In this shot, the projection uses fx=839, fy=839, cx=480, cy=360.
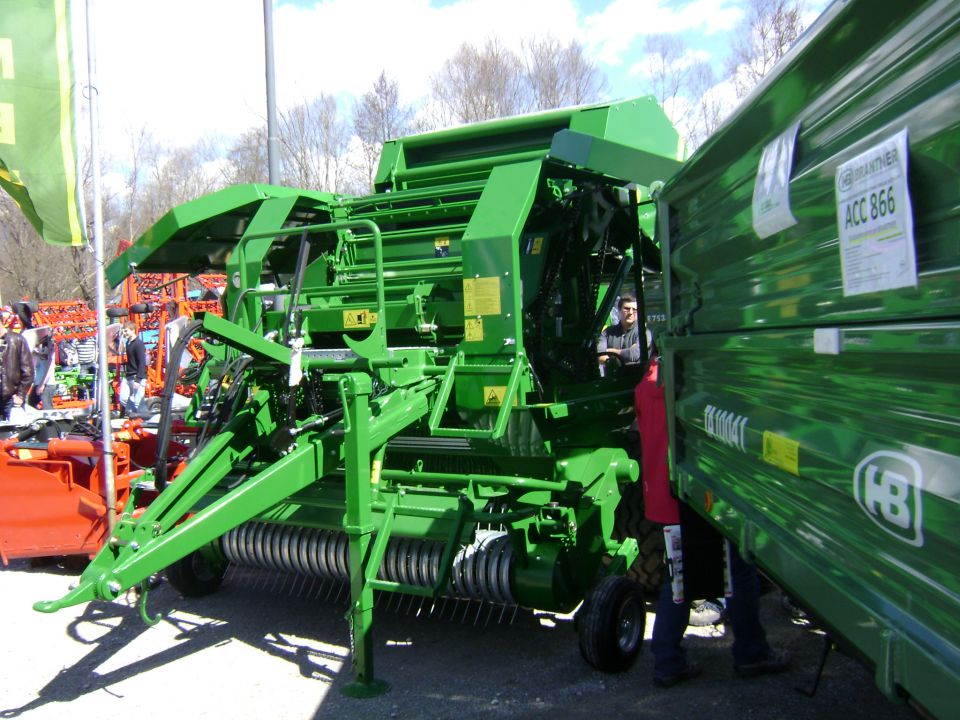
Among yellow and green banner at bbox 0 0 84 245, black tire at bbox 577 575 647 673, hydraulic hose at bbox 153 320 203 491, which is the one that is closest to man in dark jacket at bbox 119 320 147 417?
yellow and green banner at bbox 0 0 84 245

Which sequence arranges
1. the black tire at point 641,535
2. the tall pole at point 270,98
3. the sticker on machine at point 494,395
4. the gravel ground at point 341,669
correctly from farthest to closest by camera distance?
the tall pole at point 270,98 → the black tire at point 641,535 → the sticker on machine at point 494,395 → the gravel ground at point 341,669

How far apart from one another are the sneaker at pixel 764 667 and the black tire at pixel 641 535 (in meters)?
0.92

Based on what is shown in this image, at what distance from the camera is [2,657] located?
4418 millimetres

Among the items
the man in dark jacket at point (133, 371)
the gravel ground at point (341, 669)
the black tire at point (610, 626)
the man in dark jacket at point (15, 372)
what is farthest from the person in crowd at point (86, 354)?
the black tire at point (610, 626)

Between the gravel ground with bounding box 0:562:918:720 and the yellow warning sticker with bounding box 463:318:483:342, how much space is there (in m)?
1.42

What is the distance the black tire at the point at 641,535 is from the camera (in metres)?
4.74

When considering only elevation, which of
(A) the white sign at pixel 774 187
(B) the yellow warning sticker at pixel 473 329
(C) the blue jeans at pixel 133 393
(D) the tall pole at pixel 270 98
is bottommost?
(C) the blue jeans at pixel 133 393

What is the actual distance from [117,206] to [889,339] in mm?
33976

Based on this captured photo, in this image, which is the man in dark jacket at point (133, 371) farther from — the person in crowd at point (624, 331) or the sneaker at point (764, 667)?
the sneaker at point (764, 667)

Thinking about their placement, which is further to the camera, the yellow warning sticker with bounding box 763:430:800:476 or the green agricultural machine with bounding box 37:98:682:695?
the green agricultural machine with bounding box 37:98:682:695

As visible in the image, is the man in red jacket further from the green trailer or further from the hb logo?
the hb logo

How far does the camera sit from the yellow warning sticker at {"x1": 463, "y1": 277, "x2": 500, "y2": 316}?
4285 mm

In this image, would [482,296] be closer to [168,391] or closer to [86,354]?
[168,391]

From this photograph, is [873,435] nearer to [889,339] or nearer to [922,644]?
[889,339]
